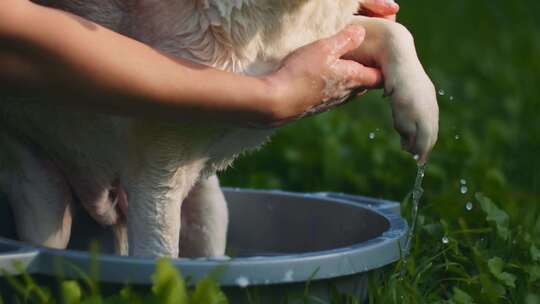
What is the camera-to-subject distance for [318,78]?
5.22 feet

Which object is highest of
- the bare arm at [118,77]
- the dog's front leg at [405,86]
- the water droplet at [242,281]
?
the bare arm at [118,77]

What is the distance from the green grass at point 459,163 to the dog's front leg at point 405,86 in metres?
0.25

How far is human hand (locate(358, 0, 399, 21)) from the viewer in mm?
1838

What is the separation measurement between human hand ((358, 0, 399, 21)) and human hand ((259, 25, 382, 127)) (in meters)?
0.16

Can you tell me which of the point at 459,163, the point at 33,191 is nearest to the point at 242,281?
the point at 33,191

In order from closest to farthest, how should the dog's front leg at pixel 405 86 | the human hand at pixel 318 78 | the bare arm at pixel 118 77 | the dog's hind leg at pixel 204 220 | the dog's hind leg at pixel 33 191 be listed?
1. the bare arm at pixel 118 77
2. the human hand at pixel 318 78
3. the dog's front leg at pixel 405 86
4. the dog's hind leg at pixel 33 191
5. the dog's hind leg at pixel 204 220

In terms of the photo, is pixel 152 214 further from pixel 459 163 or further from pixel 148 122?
pixel 459 163

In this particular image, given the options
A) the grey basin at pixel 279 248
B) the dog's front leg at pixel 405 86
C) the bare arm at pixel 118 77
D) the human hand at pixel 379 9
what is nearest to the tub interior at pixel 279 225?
the grey basin at pixel 279 248

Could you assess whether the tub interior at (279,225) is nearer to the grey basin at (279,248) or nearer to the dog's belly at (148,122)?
the grey basin at (279,248)

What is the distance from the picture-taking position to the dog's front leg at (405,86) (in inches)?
65.3

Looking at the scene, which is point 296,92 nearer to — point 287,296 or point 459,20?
point 287,296

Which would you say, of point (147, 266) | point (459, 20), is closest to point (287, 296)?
point (147, 266)

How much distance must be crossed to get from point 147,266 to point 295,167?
1564mm

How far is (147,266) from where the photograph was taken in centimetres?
143
